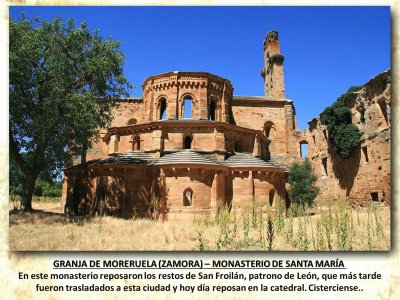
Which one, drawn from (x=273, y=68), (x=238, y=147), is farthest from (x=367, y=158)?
(x=273, y=68)

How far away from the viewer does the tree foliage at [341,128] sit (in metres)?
22.9

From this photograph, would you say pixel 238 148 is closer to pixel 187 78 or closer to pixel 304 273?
pixel 187 78

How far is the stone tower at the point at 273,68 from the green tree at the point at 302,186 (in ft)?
43.5

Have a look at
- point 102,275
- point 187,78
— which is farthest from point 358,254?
point 187,78

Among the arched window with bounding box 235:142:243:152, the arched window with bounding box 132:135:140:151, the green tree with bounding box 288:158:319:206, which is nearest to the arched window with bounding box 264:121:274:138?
the green tree with bounding box 288:158:319:206

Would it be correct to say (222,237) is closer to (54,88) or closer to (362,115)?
(54,88)

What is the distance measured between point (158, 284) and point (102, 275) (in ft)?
4.40

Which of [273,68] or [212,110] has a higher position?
[273,68]

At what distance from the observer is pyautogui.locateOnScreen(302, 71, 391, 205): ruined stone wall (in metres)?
19.5

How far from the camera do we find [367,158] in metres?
21.7

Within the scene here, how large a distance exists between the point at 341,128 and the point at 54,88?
69.6ft

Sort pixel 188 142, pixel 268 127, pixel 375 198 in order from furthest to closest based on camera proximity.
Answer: pixel 268 127, pixel 188 142, pixel 375 198

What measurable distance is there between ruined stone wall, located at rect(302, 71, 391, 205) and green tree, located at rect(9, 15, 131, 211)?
1705 centimetres

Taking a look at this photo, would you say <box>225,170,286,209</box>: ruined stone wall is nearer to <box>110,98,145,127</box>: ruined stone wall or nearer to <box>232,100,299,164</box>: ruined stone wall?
<box>232,100,299,164</box>: ruined stone wall
